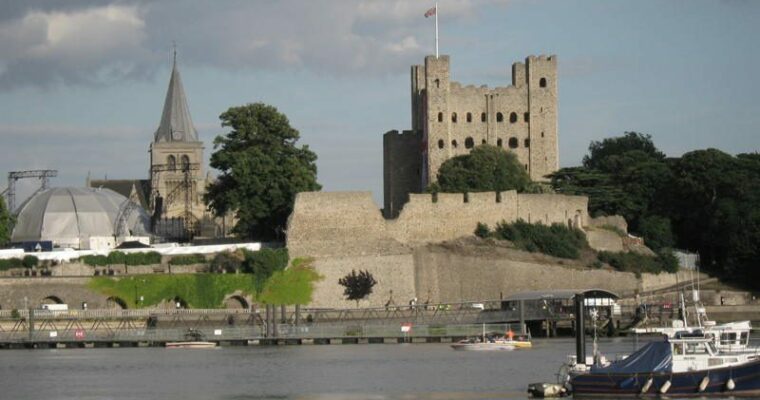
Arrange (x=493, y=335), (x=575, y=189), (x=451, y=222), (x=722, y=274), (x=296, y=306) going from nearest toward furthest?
(x=493, y=335)
(x=296, y=306)
(x=451, y=222)
(x=722, y=274)
(x=575, y=189)

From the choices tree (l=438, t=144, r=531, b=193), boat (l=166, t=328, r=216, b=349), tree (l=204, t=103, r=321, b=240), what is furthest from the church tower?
boat (l=166, t=328, r=216, b=349)

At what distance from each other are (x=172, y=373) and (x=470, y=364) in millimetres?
8687

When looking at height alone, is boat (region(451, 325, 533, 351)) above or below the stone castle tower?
below

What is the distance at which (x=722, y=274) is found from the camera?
80125 millimetres

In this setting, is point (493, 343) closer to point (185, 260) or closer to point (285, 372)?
point (285, 372)

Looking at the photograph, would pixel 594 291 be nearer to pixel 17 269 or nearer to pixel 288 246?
pixel 288 246

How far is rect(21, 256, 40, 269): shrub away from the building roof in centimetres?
1844

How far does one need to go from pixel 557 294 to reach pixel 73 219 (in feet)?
94.7

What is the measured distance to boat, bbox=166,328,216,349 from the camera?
63375 mm

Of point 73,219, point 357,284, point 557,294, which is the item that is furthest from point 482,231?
point 73,219

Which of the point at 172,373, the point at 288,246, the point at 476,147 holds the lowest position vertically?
the point at 172,373

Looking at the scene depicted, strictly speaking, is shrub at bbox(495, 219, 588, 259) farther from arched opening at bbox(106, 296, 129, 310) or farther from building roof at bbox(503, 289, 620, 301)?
arched opening at bbox(106, 296, 129, 310)

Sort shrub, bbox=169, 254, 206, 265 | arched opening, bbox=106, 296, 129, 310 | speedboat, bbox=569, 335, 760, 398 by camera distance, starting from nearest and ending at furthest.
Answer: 1. speedboat, bbox=569, 335, 760, 398
2. arched opening, bbox=106, 296, 129, 310
3. shrub, bbox=169, 254, 206, 265

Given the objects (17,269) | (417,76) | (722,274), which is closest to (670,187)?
(722,274)
